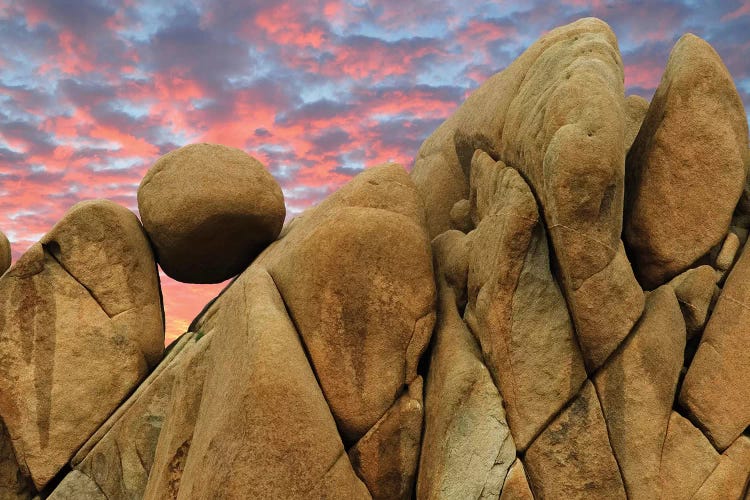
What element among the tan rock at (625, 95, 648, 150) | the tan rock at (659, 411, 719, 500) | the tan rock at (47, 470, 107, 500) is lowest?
the tan rock at (47, 470, 107, 500)

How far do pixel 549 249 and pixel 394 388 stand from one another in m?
3.49

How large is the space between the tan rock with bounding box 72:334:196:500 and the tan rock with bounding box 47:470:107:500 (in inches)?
4.1

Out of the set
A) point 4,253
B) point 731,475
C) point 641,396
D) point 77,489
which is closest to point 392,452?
point 641,396

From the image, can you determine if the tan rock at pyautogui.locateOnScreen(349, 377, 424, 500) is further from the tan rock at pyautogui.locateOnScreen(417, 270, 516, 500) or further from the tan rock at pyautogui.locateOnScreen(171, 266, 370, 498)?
the tan rock at pyautogui.locateOnScreen(171, 266, 370, 498)

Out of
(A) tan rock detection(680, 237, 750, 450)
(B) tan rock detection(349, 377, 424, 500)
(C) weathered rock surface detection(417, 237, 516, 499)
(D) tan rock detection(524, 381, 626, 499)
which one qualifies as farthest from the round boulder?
(A) tan rock detection(680, 237, 750, 450)

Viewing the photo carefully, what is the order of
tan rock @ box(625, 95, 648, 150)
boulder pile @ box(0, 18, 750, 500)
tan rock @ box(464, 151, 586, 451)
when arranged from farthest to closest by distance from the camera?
tan rock @ box(625, 95, 648, 150)
tan rock @ box(464, 151, 586, 451)
boulder pile @ box(0, 18, 750, 500)

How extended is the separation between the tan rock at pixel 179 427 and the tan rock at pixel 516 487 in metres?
5.44

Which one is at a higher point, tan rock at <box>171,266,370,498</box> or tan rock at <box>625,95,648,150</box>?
tan rock at <box>625,95,648,150</box>

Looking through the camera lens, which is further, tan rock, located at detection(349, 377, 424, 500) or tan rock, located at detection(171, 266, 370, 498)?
tan rock, located at detection(349, 377, 424, 500)

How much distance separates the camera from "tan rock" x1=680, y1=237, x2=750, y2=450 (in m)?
10.5

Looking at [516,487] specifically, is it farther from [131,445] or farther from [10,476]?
[10,476]

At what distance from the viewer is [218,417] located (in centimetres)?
992

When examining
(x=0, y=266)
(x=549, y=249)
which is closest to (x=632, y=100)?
(x=549, y=249)

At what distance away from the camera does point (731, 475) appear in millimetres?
10328
